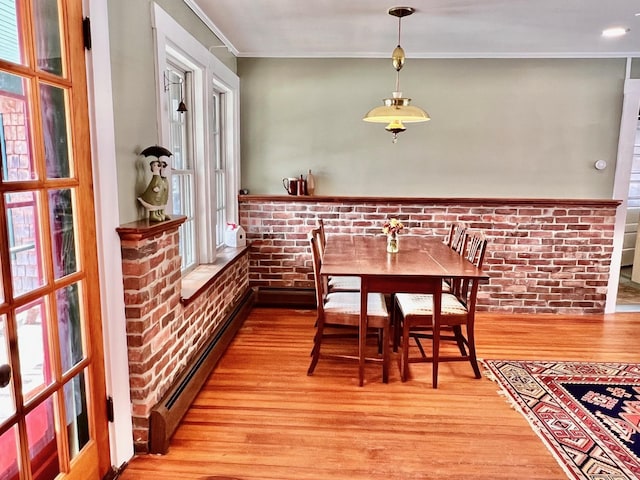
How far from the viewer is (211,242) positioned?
3492 millimetres

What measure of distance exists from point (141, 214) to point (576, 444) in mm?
2497

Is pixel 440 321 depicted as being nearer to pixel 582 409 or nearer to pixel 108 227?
pixel 582 409

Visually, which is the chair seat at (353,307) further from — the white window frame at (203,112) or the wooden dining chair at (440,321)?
the white window frame at (203,112)

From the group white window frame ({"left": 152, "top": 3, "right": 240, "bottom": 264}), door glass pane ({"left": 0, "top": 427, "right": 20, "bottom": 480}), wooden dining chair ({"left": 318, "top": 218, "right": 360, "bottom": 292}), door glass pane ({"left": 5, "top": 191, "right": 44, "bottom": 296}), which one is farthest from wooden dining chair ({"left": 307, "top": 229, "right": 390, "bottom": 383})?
door glass pane ({"left": 0, "top": 427, "right": 20, "bottom": 480})

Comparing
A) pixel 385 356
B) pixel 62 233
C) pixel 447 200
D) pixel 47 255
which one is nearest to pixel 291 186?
pixel 447 200

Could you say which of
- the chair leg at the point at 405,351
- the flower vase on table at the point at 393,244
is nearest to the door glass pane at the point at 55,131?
the chair leg at the point at 405,351


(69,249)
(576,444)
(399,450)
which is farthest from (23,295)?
(576,444)

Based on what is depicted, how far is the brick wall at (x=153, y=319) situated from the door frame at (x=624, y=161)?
403 cm

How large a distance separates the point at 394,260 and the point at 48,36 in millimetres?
2324

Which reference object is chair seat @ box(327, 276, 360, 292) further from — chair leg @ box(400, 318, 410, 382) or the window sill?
the window sill

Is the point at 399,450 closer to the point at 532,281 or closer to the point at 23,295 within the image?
the point at 23,295

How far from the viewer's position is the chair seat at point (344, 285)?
135 inches

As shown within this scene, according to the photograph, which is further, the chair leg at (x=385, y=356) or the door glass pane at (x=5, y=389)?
the chair leg at (x=385, y=356)

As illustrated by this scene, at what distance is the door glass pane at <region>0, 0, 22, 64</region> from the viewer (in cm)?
135
